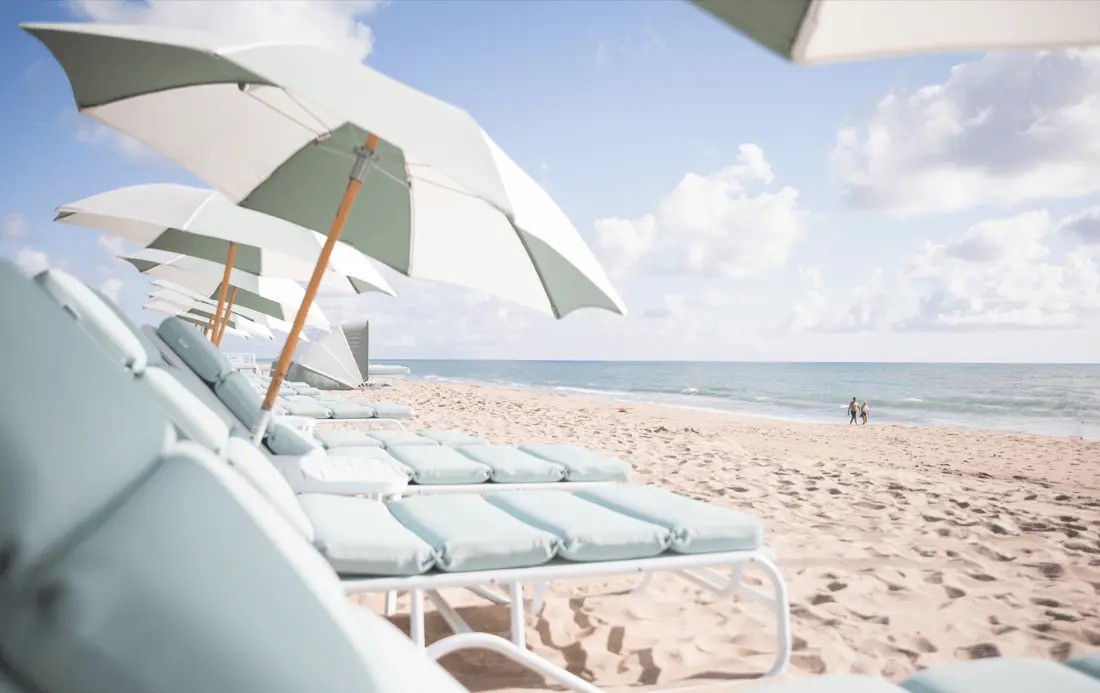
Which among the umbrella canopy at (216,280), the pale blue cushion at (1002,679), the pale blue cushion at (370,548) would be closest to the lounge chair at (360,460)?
the pale blue cushion at (370,548)

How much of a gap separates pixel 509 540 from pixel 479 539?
3.8 inches

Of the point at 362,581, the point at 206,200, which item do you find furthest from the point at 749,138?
the point at 362,581

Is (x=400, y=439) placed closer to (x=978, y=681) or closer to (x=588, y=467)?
(x=588, y=467)

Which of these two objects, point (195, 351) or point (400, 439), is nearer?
point (195, 351)

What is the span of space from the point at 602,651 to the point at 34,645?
2.49 m

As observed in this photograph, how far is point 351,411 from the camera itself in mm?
6699

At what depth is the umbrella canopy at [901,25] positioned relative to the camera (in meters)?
1.18

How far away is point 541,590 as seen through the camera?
10.4 ft

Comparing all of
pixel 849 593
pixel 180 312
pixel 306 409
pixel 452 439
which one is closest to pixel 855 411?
pixel 180 312

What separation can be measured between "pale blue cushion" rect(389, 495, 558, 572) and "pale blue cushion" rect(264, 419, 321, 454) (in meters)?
1.03

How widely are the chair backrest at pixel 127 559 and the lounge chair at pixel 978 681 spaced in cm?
90

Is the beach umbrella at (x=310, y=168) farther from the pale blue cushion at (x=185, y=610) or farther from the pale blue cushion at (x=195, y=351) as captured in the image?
the pale blue cushion at (x=185, y=610)

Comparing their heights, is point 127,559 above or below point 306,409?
above

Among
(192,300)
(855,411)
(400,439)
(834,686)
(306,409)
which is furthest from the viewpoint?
(855,411)
